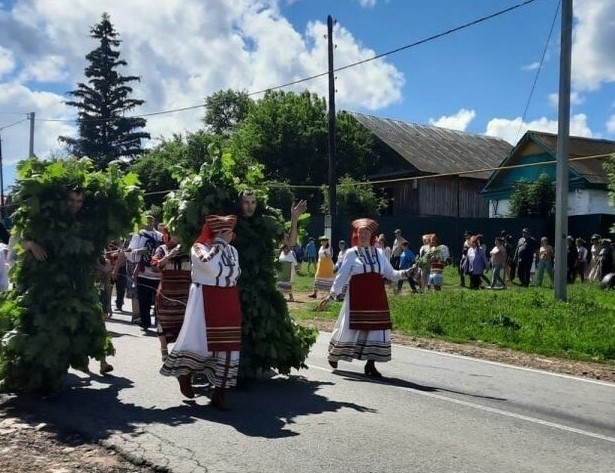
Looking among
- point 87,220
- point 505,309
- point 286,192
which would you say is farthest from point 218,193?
point 286,192

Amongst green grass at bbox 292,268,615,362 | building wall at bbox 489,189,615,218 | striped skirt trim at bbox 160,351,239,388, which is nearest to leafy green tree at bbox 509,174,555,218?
building wall at bbox 489,189,615,218

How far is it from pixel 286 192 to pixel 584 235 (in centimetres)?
1384

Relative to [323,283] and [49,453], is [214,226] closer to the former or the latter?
[49,453]

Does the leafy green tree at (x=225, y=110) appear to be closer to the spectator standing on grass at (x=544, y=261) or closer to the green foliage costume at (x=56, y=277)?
the spectator standing on grass at (x=544, y=261)

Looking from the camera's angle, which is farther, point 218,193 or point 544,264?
point 544,264

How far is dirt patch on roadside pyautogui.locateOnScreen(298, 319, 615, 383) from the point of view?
1055 cm

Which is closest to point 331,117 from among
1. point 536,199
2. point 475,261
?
point 475,261

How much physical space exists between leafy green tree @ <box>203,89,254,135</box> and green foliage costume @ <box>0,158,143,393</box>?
60.3 meters

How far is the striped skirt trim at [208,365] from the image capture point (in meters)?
7.17

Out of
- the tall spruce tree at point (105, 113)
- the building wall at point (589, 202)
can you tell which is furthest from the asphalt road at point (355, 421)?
the tall spruce tree at point (105, 113)

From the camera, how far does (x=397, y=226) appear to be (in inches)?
1319

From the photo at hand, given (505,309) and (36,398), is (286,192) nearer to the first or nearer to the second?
(505,309)

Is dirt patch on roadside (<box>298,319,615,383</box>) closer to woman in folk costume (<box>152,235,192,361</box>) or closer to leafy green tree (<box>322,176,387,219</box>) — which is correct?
woman in folk costume (<box>152,235,192,361</box>)

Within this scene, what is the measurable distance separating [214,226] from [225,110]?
62660mm
